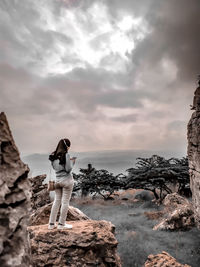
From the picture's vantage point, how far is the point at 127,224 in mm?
11453

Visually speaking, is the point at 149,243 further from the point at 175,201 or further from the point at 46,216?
the point at 46,216

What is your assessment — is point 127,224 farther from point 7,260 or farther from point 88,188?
point 7,260

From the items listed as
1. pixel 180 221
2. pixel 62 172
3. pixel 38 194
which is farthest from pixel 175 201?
pixel 38 194

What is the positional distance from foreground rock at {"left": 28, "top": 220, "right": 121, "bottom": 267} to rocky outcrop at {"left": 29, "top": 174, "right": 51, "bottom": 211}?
8.38 m

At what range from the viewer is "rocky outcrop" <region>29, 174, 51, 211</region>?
13344 millimetres

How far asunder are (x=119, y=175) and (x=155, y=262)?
14.9m

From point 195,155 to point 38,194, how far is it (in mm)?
11023

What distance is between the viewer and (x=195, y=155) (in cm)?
874

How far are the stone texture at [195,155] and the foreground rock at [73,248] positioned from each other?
563 centimetres

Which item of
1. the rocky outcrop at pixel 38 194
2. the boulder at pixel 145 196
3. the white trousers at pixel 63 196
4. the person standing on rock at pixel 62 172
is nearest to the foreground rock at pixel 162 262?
the person standing on rock at pixel 62 172

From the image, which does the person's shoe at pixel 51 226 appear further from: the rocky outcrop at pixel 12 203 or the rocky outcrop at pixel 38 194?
the rocky outcrop at pixel 38 194

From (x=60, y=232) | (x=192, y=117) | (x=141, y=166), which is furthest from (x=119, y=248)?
(x=141, y=166)

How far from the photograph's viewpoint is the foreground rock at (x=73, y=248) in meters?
4.47

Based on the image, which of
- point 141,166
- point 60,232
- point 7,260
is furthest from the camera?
point 141,166
